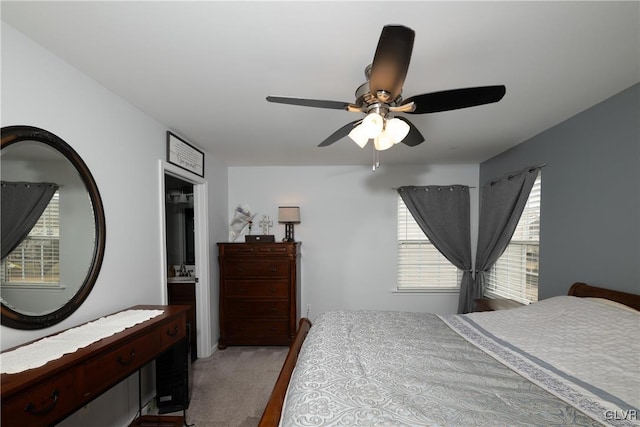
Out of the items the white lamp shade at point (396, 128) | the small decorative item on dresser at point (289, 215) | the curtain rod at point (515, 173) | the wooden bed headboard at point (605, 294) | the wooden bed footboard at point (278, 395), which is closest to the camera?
the wooden bed footboard at point (278, 395)

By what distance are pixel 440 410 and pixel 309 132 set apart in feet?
7.42

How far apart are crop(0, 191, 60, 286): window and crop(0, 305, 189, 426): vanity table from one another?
1.48 ft

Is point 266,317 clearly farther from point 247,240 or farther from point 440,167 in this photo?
point 440,167

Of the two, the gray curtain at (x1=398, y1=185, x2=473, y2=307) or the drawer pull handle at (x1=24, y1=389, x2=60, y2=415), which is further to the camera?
the gray curtain at (x1=398, y1=185, x2=473, y2=307)

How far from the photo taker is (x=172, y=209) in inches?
152

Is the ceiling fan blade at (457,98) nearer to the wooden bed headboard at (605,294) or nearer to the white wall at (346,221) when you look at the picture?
the wooden bed headboard at (605,294)

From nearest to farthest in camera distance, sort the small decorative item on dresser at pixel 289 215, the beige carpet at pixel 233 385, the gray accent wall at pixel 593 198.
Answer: the gray accent wall at pixel 593 198, the beige carpet at pixel 233 385, the small decorative item on dresser at pixel 289 215

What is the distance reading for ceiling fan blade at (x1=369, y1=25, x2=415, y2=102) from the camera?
92cm

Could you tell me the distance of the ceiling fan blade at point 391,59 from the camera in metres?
0.92

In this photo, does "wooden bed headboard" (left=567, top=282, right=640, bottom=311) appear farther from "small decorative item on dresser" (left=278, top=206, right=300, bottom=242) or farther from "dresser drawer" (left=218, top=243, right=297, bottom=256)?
"small decorative item on dresser" (left=278, top=206, right=300, bottom=242)

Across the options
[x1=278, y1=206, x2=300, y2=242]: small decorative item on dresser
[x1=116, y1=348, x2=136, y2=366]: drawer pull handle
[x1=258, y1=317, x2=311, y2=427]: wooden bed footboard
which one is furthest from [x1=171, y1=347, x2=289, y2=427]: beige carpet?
[x1=278, y1=206, x2=300, y2=242]: small decorative item on dresser

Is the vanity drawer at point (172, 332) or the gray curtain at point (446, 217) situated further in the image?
the gray curtain at point (446, 217)

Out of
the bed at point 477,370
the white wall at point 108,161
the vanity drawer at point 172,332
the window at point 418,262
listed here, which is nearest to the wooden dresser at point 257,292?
the white wall at point 108,161

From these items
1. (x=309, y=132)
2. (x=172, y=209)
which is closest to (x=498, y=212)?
(x=309, y=132)
